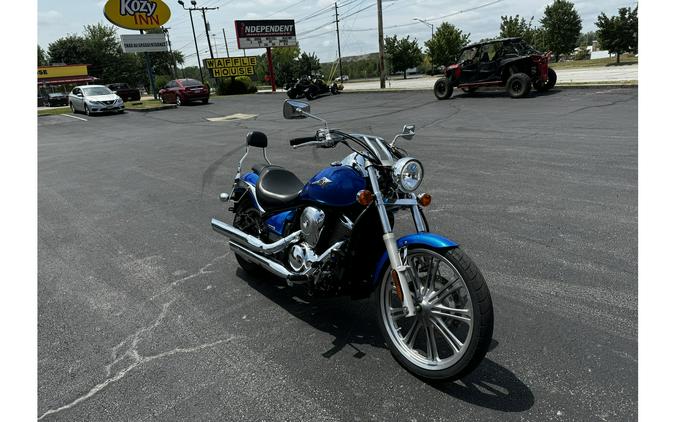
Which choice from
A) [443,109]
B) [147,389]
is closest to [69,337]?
[147,389]

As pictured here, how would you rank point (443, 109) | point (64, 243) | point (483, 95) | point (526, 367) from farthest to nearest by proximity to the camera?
point (483, 95) < point (443, 109) < point (64, 243) < point (526, 367)

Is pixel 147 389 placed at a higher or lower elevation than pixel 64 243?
lower

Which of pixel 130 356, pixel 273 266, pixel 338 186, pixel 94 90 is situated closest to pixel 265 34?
pixel 94 90

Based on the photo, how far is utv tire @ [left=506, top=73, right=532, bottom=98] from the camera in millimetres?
17312

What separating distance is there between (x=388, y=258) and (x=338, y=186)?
1.96 ft

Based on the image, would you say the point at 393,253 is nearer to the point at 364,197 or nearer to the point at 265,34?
the point at 364,197

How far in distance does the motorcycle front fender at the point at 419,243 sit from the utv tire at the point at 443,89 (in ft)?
61.0

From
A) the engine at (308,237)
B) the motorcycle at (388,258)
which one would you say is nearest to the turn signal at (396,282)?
the motorcycle at (388,258)

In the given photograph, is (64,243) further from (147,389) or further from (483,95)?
(483,95)

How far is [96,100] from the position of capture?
25391mm

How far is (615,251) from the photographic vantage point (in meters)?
→ 4.32

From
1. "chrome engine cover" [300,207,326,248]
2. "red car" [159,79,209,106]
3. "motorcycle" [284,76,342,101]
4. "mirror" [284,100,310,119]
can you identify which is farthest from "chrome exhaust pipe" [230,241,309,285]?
"red car" [159,79,209,106]

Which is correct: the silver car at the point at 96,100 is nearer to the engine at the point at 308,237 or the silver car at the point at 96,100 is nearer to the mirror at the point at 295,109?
the mirror at the point at 295,109

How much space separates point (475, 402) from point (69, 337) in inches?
122
